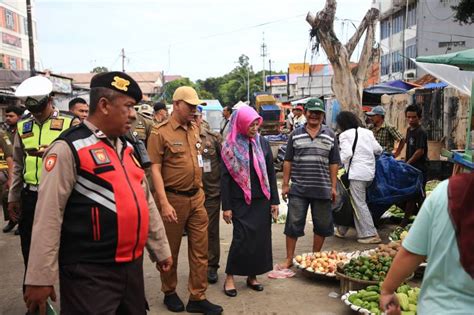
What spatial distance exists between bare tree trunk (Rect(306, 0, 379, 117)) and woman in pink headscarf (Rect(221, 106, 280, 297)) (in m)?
8.21

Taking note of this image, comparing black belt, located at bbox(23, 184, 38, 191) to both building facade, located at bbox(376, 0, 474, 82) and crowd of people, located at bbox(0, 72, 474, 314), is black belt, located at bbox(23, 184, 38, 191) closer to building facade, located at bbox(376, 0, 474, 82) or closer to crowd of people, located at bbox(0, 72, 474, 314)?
crowd of people, located at bbox(0, 72, 474, 314)

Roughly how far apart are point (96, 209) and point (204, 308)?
239 cm

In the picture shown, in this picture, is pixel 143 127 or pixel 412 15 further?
pixel 412 15

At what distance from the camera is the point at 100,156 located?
100 inches

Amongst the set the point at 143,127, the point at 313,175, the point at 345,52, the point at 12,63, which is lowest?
the point at 313,175

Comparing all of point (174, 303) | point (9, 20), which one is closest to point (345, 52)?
point (174, 303)

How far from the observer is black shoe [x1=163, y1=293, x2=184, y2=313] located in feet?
15.2

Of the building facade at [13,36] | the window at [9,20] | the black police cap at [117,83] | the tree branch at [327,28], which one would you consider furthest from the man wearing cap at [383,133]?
the window at [9,20]

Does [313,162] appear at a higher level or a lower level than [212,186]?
higher

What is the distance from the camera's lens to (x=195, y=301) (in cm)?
460

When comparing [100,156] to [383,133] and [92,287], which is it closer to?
[92,287]

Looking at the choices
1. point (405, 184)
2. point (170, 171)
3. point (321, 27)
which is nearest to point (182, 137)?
point (170, 171)

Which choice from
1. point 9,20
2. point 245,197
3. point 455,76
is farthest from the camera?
point 9,20

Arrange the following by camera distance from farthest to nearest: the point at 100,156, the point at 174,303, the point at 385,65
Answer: the point at 385,65 → the point at 174,303 → the point at 100,156
